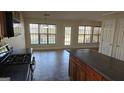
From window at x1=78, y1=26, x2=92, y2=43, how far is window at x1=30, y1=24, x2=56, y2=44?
7.14 ft

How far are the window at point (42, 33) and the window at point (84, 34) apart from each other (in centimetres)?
218

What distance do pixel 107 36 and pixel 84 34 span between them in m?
4.28

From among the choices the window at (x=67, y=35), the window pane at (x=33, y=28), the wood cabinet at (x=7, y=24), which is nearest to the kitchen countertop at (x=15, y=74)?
the wood cabinet at (x=7, y=24)

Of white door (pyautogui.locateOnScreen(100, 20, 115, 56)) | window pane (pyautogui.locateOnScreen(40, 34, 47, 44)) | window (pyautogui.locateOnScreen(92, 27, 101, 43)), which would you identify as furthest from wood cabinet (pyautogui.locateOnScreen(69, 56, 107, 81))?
window (pyautogui.locateOnScreen(92, 27, 101, 43))

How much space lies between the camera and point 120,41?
4445mm

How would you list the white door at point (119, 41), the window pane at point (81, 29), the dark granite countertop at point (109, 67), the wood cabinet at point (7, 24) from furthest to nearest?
the window pane at point (81, 29), the white door at point (119, 41), the wood cabinet at point (7, 24), the dark granite countertop at point (109, 67)

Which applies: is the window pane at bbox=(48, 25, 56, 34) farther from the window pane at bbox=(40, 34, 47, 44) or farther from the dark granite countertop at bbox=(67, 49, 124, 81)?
the dark granite countertop at bbox=(67, 49, 124, 81)

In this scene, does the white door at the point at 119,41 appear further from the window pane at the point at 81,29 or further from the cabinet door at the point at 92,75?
the window pane at the point at 81,29

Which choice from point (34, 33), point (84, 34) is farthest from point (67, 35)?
point (34, 33)

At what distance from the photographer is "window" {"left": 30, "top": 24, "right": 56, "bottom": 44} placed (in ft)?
27.6

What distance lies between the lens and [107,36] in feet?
17.1

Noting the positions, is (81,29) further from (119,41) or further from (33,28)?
(119,41)

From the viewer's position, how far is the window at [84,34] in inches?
367
